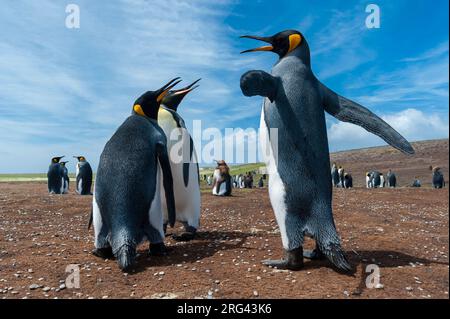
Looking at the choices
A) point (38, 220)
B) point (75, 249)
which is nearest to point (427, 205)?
point (75, 249)

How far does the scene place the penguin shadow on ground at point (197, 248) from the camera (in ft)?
12.2

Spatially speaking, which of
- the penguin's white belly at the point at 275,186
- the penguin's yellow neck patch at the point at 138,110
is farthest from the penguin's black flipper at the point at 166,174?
the penguin's white belly at the point at 275,186

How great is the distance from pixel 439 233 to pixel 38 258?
508 cm

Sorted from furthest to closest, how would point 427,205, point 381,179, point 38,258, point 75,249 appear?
point 381,179 → point 427,205 → point 75,249 → point 38,258

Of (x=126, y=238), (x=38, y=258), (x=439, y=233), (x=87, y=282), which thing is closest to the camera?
(x=87, y=282)

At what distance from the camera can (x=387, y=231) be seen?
203 inches

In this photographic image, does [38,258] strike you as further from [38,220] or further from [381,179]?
[381,179]

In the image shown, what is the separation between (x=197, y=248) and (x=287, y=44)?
98.9 inches

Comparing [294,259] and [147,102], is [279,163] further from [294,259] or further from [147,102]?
[147,102]

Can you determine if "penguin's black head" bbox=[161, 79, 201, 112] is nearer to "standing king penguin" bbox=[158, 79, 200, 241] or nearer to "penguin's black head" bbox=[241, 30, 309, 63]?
"standing king penguin" bbox=[158, 79, 200, 241]

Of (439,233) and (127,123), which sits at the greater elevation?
(127,123)

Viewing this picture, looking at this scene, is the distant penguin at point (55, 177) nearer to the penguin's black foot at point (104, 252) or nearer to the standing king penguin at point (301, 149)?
the penguin's black foot at point (104, 252)

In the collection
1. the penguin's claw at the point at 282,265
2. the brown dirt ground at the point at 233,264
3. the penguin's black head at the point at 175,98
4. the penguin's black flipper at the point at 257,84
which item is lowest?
the brown dirt ground at the point at 233,264

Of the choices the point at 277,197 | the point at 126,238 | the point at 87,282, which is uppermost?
the point at 277,197
